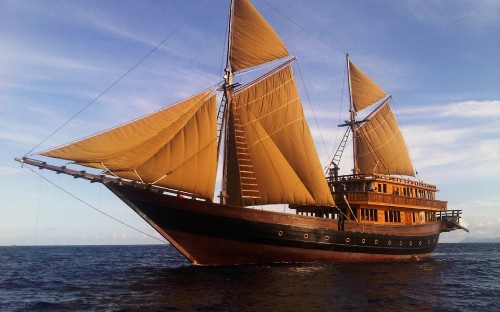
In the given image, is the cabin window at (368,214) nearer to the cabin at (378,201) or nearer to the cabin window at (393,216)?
the cabin at (378,201)

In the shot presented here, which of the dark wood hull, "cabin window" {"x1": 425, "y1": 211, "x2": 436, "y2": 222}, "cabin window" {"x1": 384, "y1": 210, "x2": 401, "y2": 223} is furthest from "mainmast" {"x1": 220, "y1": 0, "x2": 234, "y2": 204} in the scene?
"cabin window" {"x1": 425, "y1": 211, "x2": 436, "y2": 222}

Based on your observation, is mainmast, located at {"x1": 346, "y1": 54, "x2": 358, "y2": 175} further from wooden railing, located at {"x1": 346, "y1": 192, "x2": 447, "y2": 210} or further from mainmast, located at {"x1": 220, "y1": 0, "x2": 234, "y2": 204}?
mainmast, located at {"x1": 220, "y1": 0, "x2": 234, "y2": 204}

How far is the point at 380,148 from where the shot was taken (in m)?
41.9

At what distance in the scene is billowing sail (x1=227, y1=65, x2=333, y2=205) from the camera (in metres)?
27.2

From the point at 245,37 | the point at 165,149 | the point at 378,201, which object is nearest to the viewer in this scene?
the point at 165,149

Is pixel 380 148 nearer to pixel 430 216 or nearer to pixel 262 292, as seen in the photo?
pixel 430 216

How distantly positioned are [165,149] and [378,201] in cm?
1861

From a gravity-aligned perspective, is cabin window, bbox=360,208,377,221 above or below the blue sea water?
above

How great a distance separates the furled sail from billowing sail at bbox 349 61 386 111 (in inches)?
885

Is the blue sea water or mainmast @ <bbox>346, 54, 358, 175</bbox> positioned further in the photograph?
mainmast @ <bbox>346, 54, 358, 175</bbox>

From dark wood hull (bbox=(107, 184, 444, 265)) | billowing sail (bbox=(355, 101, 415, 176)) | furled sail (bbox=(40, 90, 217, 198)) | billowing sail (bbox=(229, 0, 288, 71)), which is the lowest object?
dark wood hull (bbox=(107, 184, 444, 265))

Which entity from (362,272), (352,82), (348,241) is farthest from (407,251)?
(352,82)

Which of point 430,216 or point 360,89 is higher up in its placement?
point 360,89

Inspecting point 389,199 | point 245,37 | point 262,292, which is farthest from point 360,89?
point 262,292
